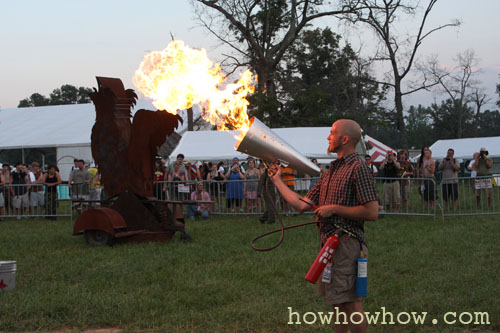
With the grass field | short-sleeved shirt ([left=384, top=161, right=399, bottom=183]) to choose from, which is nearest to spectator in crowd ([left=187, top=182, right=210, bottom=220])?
the grass field

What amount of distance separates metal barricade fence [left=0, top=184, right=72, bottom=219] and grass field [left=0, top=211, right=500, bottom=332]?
5150 mm

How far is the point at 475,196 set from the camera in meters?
15.3

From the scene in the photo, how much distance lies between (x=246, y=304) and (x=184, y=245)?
15.4 ft

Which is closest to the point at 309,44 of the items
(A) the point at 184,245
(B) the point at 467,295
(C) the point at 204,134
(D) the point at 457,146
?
(D) the point at 457,146

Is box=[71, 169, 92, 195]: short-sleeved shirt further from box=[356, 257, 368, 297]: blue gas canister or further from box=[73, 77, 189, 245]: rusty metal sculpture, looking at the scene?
box=[356, 257, 368, 297]: blue gas canister

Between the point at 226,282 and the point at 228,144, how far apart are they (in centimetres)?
1882

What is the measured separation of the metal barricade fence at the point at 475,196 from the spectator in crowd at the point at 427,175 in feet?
1.04

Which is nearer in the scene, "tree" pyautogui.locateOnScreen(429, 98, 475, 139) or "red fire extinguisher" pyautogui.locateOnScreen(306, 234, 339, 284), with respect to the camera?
"red fire extinguisher" pyautogui.locateOnScreen(306, 234, 339, 284)

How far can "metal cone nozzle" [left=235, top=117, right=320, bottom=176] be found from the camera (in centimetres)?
478

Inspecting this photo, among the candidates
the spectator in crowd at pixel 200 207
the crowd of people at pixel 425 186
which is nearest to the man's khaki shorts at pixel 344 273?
the crowd of people at pixel 425 186

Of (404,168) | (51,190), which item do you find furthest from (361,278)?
(51,190)

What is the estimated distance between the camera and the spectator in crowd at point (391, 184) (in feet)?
50.8

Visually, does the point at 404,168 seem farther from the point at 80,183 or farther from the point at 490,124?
the point at 490,124

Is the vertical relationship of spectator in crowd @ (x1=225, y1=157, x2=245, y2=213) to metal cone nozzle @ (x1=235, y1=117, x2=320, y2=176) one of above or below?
below
